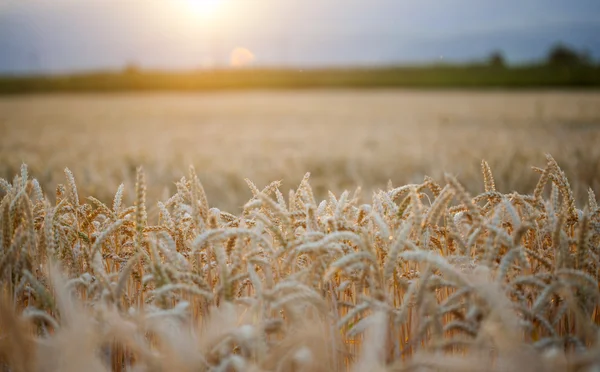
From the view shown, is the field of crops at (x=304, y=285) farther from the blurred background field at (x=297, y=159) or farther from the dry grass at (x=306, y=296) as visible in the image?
the blurred background field at (x=297, y=159)

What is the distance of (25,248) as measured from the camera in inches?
57.7

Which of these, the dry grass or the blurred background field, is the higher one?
the dry grass

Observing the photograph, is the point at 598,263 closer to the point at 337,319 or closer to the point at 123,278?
the point at 337,319

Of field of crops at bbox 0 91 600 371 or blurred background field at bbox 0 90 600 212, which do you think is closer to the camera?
field of crops at bbox 0 91 600 371

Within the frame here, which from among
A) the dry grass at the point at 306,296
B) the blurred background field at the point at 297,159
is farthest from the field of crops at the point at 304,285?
the blurred background field at the point at 297,159

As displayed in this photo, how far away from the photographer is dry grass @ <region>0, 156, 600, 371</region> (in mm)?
1025

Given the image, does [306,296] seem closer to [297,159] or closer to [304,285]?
[304,285]

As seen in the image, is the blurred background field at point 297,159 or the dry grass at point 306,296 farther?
the blurred background field at point 297,159

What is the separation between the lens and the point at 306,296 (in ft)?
3.98

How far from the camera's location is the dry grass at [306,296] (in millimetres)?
1025

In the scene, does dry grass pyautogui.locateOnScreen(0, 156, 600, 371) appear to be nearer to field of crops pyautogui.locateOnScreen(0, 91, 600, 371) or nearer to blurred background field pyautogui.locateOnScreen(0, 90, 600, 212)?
field of crops pyautogui.locateOnScreen(0, 91, 600, 371)

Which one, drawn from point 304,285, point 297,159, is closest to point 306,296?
point 304,285

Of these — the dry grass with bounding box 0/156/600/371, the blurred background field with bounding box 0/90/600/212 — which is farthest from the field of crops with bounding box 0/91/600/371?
the blurred background field with bounding box 0/90/600/212

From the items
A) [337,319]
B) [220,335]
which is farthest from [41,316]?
[337,319]
